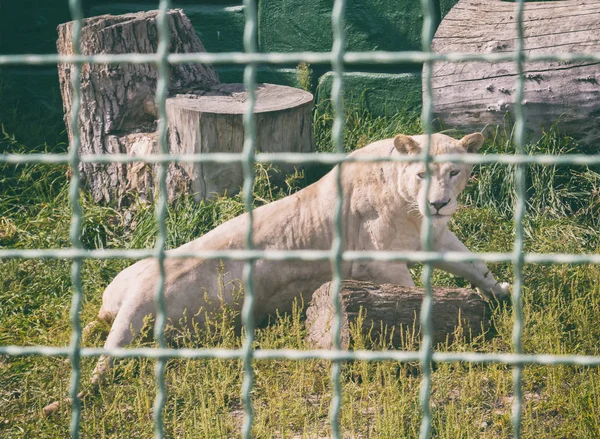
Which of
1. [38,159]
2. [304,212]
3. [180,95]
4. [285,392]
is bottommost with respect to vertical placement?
[285,392]

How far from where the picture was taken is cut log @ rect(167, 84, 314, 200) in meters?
6.37

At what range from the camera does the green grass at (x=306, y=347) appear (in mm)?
Answer: 4086

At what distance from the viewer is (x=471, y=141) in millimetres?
5207

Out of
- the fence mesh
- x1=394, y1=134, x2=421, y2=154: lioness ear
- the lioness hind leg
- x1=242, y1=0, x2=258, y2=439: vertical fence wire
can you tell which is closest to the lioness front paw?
x1=394, y1=134, x2=421, y2=154: lioness ear

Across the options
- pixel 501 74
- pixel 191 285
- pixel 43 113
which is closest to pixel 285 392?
pixel 191 285

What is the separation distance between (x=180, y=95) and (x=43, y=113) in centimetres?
200

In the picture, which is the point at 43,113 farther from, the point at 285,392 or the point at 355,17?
the point at 285,392

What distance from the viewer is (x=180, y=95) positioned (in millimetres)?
6754

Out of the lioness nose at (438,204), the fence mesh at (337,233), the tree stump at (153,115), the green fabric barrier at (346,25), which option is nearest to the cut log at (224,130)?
the tree stump at (153,115)

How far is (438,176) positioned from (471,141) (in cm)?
32

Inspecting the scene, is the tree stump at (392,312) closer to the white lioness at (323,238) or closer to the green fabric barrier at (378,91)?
the white lioness at (323,238)

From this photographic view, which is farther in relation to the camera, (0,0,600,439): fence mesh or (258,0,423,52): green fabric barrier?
(258,0,423,52): green fabric barrier

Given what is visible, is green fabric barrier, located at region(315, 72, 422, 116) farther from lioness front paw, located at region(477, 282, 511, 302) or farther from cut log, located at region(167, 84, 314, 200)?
lioness front paw, located at region(477, 282, 511, 302)

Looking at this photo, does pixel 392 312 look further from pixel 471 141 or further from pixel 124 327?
pixel 124 327
